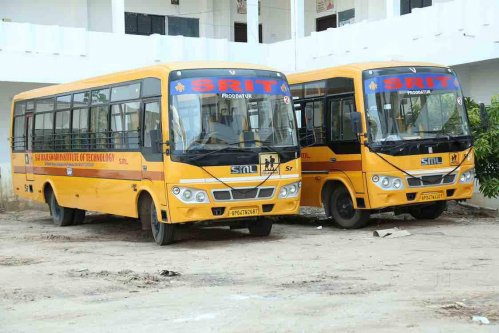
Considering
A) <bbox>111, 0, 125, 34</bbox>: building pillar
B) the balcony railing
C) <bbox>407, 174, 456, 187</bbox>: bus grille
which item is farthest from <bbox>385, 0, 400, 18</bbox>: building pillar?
<bbox>407, 174, 456, 187</bbox>: bus grille

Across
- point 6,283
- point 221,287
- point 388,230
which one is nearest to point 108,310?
point 221,287

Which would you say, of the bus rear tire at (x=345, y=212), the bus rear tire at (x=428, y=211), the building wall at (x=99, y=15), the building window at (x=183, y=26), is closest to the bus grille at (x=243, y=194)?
the bus rear tire at (x=345, y=212)

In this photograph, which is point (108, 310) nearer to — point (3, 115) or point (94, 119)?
point (94, 119)

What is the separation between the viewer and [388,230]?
1251 centimetres

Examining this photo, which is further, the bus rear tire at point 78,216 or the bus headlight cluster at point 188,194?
the bus rear tire at point 78,216

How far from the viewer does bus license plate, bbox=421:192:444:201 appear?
12875 millimetres

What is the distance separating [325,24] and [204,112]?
18.4 m

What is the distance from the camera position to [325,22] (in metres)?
28.8

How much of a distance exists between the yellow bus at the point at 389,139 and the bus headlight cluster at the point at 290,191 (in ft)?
4.33

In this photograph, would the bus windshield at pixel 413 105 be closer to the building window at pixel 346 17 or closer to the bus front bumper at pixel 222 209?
the bus front bumper at pixel 222 209

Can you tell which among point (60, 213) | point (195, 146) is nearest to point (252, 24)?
point (60, 213)

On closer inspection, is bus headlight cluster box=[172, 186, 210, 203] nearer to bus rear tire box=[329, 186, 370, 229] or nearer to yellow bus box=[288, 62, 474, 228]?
yellow bus box=[288, 62, 474, 228]

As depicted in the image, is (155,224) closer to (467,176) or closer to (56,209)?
(56,209)

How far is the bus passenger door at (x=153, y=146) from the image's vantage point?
451 inches
